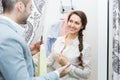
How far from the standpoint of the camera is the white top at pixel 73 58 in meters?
1.93

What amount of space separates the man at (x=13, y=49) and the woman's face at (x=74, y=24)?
80 cm

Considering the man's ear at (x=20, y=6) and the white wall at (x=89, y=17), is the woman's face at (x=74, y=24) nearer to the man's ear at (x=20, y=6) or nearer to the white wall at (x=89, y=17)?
the white wall at (x=89, y=17)

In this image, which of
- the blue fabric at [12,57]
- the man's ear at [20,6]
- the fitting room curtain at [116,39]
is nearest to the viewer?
the blue fabric at [12,57]

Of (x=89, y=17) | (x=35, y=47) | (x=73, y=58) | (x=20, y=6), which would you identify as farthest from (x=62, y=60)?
(x=20, y=6)

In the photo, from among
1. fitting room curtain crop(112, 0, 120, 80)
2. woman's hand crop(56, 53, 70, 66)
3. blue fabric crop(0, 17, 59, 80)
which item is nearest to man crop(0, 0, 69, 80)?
blue fabric crop(0, 17, 59, 80)

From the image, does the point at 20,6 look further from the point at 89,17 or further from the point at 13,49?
the point at 89,17

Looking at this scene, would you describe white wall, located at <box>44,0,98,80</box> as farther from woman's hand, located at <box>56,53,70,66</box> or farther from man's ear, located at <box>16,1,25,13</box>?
man's ear, located at <box>16,1,25,13</box>

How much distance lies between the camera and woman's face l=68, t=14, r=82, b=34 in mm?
1943

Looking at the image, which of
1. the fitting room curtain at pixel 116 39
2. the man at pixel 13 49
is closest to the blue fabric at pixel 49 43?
the fitting room curtain at pixel 116 39

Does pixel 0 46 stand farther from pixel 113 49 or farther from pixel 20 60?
pixel 113 49

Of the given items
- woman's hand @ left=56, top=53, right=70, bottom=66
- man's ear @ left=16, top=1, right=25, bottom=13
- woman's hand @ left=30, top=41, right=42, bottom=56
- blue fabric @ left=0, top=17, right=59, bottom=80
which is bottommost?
woman's hand @ left=56, top=53, right=70, bottom=66

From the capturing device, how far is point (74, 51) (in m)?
1.94

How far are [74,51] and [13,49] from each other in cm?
97

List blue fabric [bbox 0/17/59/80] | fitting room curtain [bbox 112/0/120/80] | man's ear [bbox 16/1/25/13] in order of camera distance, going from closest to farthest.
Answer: blue fabric [bbox 0/17/59/80] < man's ear [bbox 16/1/25/13] < fitting room curtain [bbox 112/0/120/80]
